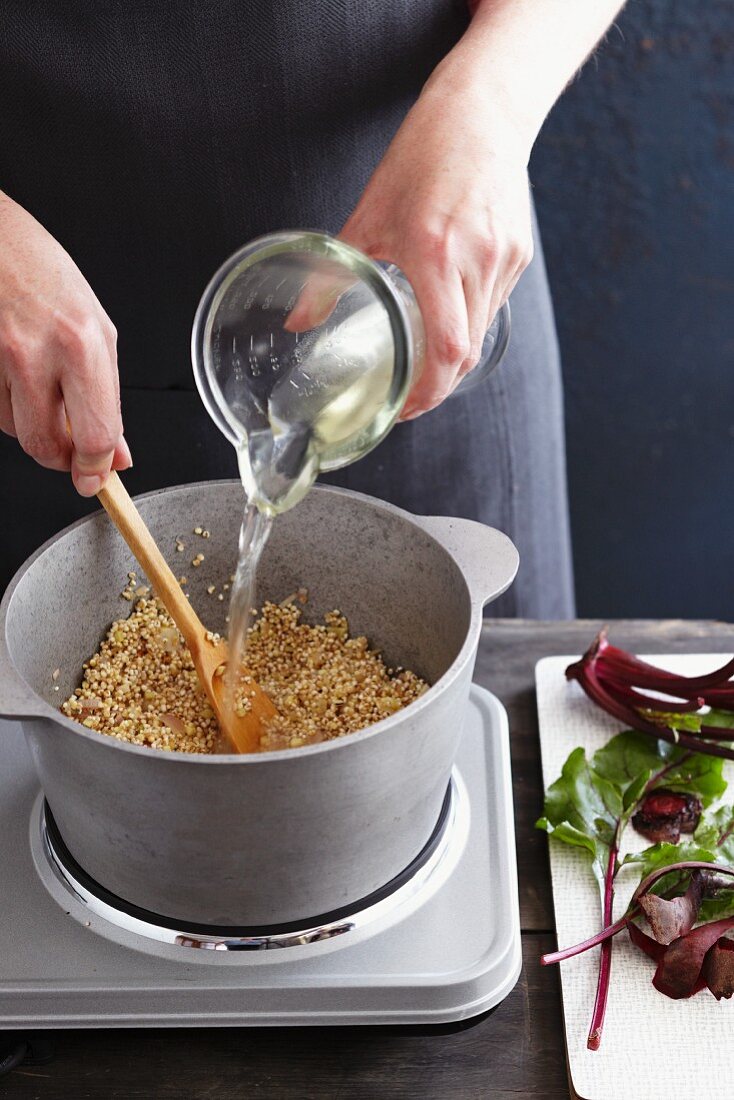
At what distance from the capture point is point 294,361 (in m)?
0.74

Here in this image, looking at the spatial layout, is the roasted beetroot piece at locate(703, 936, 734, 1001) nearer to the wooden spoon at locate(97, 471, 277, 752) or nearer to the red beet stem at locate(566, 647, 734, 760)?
the red beet stem at locate(566, 647, 734, 760)

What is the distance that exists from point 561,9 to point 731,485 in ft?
4.39

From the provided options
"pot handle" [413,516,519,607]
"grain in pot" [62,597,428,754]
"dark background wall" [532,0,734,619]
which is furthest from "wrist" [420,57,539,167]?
"dark background wall" [532,0,734,619]

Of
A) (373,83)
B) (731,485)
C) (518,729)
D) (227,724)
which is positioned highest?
(373,83)

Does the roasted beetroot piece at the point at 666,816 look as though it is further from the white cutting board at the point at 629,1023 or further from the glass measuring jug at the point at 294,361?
the glass measuring jug at the point at 294,361

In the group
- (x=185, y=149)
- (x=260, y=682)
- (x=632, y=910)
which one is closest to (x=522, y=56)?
(x=185, y=149)

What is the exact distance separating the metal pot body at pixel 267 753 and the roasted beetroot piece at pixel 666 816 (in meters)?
0.18

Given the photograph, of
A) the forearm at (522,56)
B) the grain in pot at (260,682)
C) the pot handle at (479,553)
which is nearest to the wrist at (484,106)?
the forearm at (522,56)

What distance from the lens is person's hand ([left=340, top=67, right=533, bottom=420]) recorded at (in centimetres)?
74

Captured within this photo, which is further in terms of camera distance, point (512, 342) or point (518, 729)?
point (512, 342)

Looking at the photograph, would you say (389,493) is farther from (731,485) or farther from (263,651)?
(731,485)

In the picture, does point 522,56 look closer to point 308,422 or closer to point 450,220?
point 450,220

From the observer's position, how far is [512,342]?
49.5 inches

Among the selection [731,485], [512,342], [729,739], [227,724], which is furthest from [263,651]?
[731,485]
